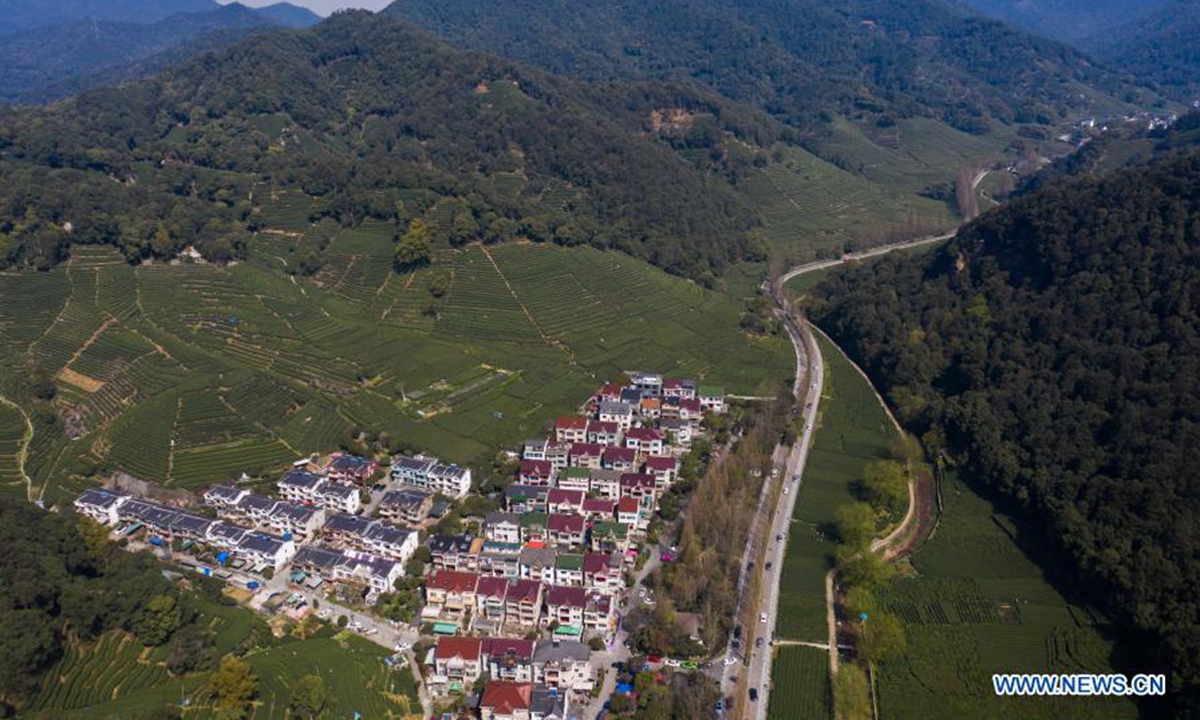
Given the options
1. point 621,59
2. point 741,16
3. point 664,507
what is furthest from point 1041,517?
point 741,16

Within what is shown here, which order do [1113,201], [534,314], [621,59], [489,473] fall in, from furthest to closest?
1. [621,59]
2. [534,314]
3. [1113,201]
4. [489,473]

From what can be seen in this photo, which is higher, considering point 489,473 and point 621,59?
point 621,59

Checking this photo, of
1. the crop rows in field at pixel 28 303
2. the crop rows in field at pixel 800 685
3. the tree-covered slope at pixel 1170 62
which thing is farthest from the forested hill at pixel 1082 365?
the tree-covered slope at pixel 1170 62

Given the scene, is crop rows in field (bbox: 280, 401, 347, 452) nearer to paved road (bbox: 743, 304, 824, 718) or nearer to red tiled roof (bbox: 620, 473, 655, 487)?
red tiled roof (bbox: 620, 473, 655, 487)

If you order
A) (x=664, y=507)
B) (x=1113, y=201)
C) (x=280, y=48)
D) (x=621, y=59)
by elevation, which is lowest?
(x=664, y=507)

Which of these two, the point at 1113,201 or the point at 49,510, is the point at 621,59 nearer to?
the point at 1113,201

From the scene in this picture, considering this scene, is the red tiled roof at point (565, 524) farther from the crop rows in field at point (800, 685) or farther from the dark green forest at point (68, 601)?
the dark green forest at point (68, 601)
